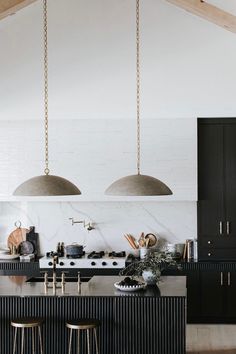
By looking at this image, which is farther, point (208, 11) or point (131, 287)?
point (208, 11)

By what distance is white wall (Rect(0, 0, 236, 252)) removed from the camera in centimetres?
924

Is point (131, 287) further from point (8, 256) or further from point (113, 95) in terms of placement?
point (113, 95)

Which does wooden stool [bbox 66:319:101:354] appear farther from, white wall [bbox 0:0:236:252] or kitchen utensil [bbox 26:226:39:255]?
kitchen utensil [bbox 26:226:39:255]

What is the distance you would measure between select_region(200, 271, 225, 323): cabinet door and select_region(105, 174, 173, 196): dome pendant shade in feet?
9.30

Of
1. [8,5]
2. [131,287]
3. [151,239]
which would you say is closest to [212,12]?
[8,5]

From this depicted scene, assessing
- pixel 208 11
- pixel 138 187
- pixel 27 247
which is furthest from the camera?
pixel 27 247

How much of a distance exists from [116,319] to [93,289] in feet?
1.44

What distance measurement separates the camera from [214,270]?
917 centimetres

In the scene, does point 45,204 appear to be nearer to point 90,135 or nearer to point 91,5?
point 90,135

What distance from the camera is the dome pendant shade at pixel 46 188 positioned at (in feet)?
20.7

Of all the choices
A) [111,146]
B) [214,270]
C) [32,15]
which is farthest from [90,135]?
[214,270]

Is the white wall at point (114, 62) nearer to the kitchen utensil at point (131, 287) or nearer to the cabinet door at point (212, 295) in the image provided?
the cabinet door at point (212, 295)

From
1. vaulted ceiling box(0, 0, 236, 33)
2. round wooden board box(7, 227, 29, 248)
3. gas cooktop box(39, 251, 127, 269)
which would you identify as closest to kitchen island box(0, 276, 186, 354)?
gas cooktop box(39, 251, 127, 269)

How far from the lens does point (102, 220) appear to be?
32.0ft
